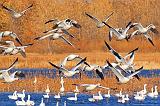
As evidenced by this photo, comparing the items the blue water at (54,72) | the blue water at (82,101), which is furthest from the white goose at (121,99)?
the blue water at (54,72)

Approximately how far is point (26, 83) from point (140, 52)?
29.8 m

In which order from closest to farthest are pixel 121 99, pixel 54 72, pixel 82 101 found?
pixel 121 99
pixel 82 101
pixel 54 72

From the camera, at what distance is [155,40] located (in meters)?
74.6

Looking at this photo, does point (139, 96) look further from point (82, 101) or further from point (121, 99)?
point (82, 101)

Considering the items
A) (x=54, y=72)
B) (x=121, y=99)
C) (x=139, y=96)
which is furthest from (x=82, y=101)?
(x=54, y=72)

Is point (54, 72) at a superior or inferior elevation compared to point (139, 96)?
superior

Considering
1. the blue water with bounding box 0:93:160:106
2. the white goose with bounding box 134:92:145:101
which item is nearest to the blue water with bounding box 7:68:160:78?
the blue water with bounding box 0:93:160:106

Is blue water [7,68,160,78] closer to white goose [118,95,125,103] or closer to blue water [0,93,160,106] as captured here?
blue water [0,93,160,106]

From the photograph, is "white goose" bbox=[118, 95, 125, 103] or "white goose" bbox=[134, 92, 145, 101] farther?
"white goose" bbox=[134, 92, 145, 101]

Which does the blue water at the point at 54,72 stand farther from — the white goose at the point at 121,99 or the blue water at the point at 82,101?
the white goose at the point at 121,99

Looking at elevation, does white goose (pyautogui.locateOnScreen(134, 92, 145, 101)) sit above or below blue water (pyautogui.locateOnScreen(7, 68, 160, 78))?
below

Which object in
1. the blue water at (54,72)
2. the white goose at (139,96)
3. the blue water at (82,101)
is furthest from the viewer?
the blue water at (54,72)

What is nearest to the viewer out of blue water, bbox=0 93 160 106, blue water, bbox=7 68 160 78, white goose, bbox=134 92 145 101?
blue water, bbox=0 93 160 106

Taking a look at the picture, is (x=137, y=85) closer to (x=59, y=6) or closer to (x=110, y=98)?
(x=110, y=98)
